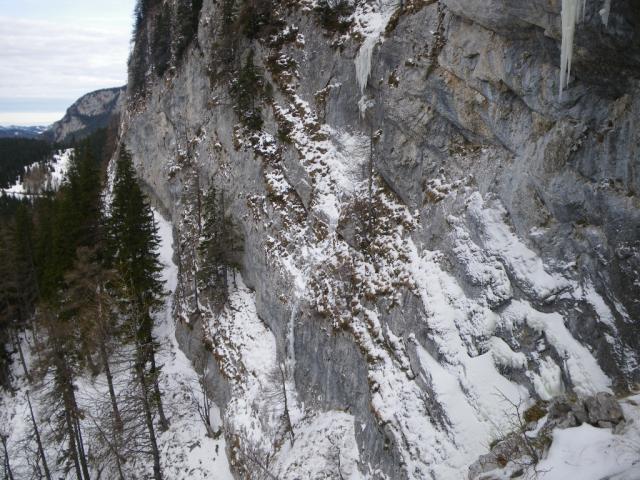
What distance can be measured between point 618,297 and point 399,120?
11681mm

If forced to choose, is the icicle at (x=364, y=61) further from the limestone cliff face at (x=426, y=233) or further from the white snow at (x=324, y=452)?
the white snow at (x=324, y=452)

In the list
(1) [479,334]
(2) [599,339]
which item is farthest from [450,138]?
(2) [599,339]

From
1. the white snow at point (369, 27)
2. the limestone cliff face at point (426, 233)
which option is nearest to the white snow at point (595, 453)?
the limestone cliff face at point (426, 233)

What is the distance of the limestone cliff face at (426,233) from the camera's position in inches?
434

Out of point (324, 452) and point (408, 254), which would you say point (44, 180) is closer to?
point (324, 452)

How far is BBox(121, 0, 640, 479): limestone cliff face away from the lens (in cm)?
1102

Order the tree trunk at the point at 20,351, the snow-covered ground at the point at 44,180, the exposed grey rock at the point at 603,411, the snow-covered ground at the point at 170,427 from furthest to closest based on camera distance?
the snow-covered ground at the point at 44,180, the tree trunk at the point at 20,351, the snow-covered ground at the point at 170,427, the exposed grey rock at the point at 603,411

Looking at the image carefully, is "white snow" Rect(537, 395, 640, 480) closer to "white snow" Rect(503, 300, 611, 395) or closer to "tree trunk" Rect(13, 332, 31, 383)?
"white snow" Rect(503, 300, 611, 395)

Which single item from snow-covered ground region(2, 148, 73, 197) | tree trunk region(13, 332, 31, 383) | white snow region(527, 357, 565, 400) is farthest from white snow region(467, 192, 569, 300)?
snow-covered ground region(2, 148, 73, 197)

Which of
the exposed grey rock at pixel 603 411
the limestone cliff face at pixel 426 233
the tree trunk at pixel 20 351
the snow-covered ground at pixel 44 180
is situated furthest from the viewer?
the snow-covered ground at pixel 44 180

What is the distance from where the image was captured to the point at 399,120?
728 inches

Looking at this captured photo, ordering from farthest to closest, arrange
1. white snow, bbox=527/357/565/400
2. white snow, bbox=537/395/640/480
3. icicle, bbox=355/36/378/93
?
icicle, bbox=355/36/378/93
white snow, bbox=527/357/565/400
white snow, bbox=537/395/640/480

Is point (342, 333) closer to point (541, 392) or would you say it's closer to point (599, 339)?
point (541, 392)

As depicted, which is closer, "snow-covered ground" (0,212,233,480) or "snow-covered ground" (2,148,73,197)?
"snow-covered ground" (0,212,233,480)
